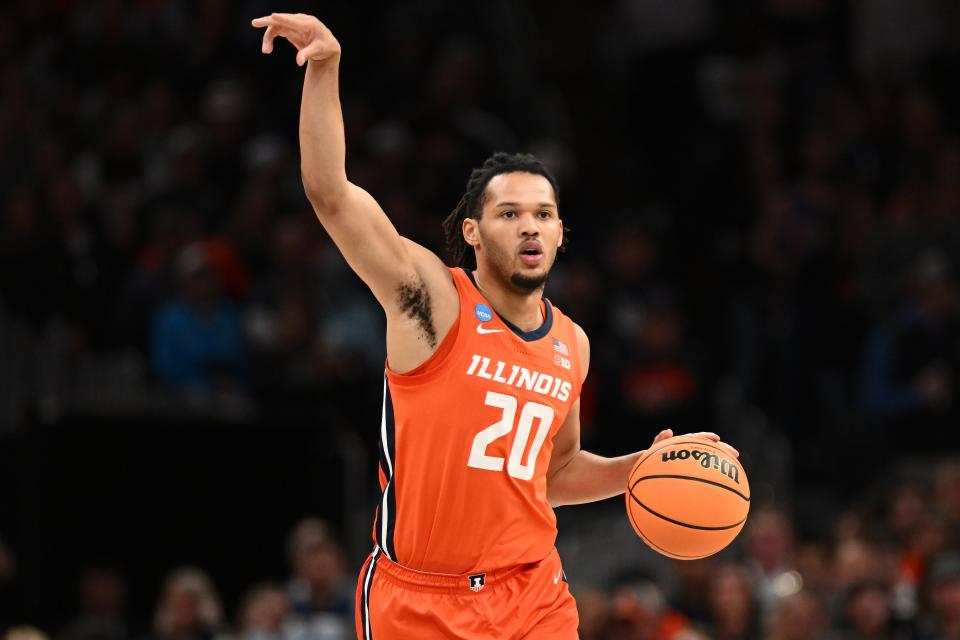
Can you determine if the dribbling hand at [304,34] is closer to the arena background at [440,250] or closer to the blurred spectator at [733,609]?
the arena background at [440,250]

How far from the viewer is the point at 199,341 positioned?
14094 mm

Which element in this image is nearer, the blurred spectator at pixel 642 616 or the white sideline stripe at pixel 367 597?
the white sideline stripe at pixel 367 597

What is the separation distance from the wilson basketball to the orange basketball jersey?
0.45 metres

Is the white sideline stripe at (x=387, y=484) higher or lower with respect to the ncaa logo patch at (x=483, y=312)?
lower

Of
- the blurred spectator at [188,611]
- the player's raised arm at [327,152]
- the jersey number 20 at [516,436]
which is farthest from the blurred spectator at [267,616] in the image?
the player's raised arm at [327,152]

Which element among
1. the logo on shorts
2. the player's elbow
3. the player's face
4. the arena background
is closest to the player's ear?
A: the player's face

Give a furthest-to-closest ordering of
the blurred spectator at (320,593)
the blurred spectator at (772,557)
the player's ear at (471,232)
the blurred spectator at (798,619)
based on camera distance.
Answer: the blurred spectator at (772,557) < the blurred spectator at (320,593) < the blurred spectator at (798,619) < the player's ear at (471,232)

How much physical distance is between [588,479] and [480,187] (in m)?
1.35

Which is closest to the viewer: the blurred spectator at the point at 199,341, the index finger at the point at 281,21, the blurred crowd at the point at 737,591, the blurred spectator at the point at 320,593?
the index finger at the point at 281,21

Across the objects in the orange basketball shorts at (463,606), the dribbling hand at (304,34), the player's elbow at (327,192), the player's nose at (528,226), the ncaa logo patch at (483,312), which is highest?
the dribbling hand at (304,34)

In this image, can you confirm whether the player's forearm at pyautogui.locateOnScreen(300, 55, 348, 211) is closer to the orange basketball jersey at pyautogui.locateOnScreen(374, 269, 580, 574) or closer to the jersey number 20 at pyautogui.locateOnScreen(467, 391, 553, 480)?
the orange basketball jersey at pyautogui.locateOnScreen(374, 269, 580, 574)

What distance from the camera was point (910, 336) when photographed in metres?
13.8

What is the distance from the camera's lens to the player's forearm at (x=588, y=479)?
23.0ft

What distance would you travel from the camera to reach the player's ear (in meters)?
6.65
